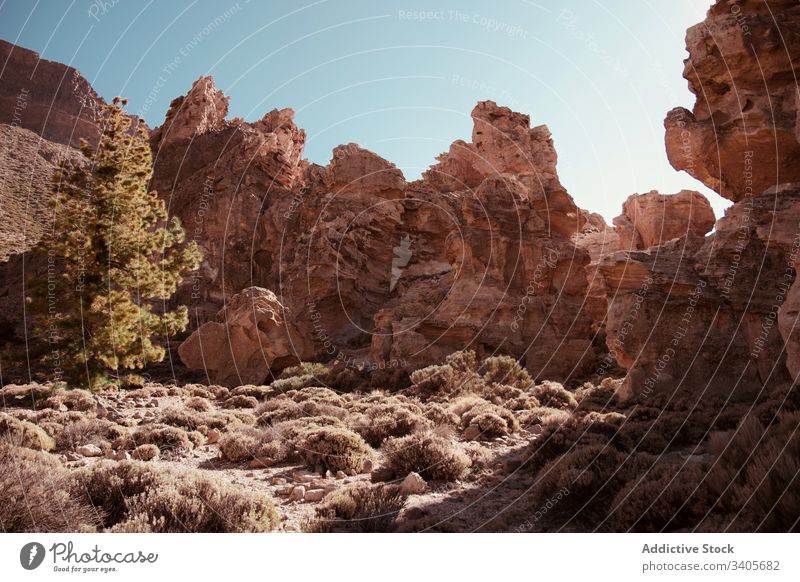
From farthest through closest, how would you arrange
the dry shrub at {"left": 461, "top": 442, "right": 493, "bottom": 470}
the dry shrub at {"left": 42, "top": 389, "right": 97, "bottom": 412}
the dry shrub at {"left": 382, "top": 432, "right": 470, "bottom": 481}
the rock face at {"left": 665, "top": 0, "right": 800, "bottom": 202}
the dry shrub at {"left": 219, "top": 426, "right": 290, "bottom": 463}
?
the rock face at {"left": 665, "top": 0, "right": 800, "bottom": 202}
the dry shrub at {"left": 42, "top": 389, "right": 97, "bottom": 412}
the dry shrub at {"left": 219, "top": 426, "right": 290, "bottom": 463}
the dry shrub at {"left": 461, "top": 442, "right": 493, "bottom": 470}
the dry shrub at {"left": 382, "top": 432, "right": 470, "bottom": 481}

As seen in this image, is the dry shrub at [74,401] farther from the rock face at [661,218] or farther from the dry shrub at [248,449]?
the rock face at [661,218]

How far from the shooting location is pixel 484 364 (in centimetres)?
2259

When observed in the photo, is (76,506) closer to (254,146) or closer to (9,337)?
(9,337)

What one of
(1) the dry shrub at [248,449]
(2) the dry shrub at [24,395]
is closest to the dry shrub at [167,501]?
(1) the dry shrub at [248,449]

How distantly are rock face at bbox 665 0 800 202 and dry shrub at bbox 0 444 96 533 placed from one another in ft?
60.1

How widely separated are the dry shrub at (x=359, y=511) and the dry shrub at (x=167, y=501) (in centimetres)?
63

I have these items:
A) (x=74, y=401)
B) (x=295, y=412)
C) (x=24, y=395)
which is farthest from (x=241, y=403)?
(x=24, y=395)

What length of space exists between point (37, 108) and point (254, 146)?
7017cm

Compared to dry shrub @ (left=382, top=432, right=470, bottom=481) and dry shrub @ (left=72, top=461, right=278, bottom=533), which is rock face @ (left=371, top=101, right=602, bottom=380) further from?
dry shrub @ (left=72, top=461, right=278, bottom=533)

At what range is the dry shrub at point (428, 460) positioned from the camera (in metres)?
7.81

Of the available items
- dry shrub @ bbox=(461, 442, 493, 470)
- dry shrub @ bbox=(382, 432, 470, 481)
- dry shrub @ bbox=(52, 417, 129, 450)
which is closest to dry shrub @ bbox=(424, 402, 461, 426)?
dry shrub @ bbox=(461, 442, 493, 470)

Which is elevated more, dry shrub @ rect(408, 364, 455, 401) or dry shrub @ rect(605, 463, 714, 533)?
dry shrub @ rect(605, 463, 714, 533)

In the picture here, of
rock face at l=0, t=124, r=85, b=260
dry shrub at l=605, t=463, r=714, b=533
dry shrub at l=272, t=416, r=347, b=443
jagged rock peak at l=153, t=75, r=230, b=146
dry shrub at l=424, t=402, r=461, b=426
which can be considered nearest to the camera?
dry shrub at l=605, t=463, r=714, b=533

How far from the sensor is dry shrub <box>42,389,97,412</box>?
13664mm
